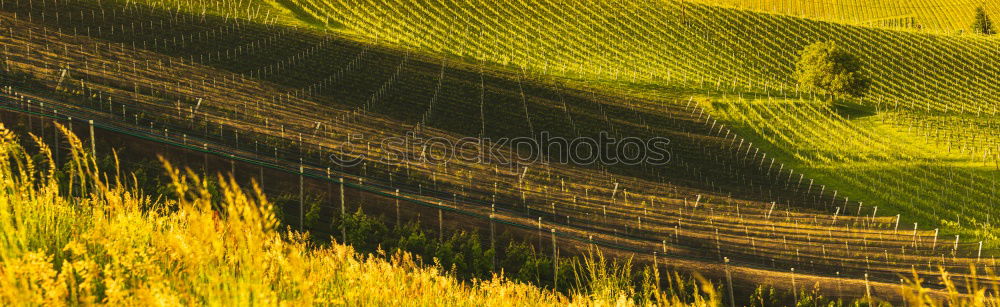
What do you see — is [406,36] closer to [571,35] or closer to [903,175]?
[571,35]

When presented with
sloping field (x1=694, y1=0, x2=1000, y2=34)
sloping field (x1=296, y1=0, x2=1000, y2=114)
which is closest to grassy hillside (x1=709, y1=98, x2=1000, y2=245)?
sloping field (x1=296, y1=0, x2=1000, y2=114)

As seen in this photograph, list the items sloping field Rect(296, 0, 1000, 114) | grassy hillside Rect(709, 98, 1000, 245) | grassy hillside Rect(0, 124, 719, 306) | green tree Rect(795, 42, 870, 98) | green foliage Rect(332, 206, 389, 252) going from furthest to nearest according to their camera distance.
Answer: sloping field Rect(296, 0, 1000, 114), green tree Rect(795, 42, 870, 98), grassy hillside Rect(709, 98, 1000, 245), green foliage Rect(332, 206, 389, 252), grassy hillside Rect(0, 124, 719, 306)

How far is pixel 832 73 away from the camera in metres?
57.9

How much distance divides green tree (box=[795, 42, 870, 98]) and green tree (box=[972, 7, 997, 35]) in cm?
5697

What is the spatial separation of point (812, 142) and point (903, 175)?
20.8 ft

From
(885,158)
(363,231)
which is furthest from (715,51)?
(363,231)

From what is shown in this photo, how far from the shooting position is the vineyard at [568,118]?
24.3 m

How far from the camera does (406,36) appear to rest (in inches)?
2344

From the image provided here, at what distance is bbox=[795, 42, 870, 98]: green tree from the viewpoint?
5728cm

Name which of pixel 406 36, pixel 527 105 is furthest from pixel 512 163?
pixel 406 36

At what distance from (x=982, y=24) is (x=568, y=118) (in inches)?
A: 3553

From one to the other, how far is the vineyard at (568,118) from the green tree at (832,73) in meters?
1.48

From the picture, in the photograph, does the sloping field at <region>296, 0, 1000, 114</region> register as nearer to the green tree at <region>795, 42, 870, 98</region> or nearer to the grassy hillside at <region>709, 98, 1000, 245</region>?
the green tree at <region>795, 42, 870, 98</region>

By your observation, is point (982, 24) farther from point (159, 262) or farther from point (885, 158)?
point (159, 262)
